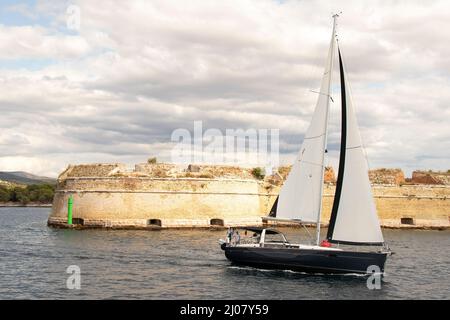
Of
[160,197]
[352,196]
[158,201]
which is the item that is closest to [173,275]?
[352,196]

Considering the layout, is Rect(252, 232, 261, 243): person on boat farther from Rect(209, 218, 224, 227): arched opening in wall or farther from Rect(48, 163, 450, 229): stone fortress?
Rect(209, 218, 224, 227): arched opening in wall

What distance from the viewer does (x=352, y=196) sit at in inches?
853

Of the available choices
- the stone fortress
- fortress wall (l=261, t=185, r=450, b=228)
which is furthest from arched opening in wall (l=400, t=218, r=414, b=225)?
the stone fortress

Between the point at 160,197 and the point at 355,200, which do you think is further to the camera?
the point at 160,197

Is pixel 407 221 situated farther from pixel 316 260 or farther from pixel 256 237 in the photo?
pixel 316 260

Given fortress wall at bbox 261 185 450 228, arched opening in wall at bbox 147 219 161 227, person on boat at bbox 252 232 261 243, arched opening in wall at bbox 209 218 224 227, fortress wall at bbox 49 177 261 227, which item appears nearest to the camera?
person on boat at bbox 252 232 261 243

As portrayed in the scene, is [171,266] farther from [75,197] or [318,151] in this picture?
[75,197]

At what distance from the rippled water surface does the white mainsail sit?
68.3 inches

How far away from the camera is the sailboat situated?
21484 mm

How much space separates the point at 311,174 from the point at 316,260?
330 cm

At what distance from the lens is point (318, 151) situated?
2275 cm

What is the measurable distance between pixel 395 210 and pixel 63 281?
127 ft

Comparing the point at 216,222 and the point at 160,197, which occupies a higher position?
the point at 160,197

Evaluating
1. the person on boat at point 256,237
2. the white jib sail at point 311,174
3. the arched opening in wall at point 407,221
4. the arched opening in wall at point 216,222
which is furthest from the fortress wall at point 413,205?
the white jib sail at point 311,174
